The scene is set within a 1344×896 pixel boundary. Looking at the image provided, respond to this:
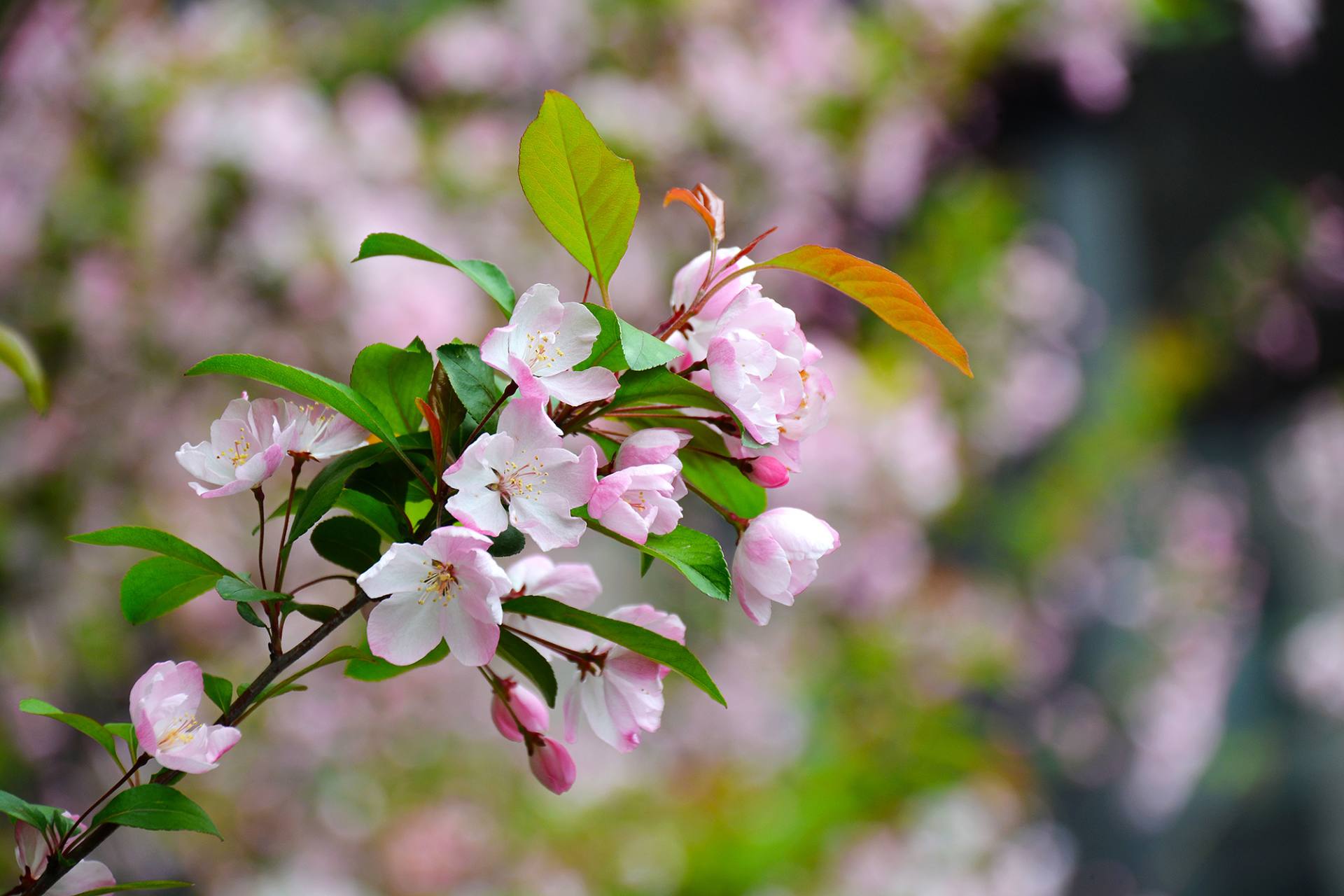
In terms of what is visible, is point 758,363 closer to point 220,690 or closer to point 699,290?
point 699,290

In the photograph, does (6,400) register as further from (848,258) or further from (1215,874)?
(1215,874)

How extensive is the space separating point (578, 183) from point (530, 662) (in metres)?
0.16

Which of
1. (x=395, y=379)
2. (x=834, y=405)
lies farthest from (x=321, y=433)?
(x=834, y=405)

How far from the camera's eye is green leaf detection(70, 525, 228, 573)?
1.02 feet

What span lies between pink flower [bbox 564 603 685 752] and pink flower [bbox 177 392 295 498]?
0.13m

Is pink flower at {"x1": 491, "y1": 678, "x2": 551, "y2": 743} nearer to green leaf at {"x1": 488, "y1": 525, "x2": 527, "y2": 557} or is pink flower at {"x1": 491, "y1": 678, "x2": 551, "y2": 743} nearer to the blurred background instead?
green leaf at {"x1": 488, "y1": 525, "x2": 527, "y2": 557}

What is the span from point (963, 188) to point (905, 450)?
2.96 feet

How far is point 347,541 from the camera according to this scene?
1.19 feet

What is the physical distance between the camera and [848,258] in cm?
35

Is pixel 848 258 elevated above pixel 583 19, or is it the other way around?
pixel 848 258

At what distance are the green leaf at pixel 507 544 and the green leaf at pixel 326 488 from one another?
0.15 ft

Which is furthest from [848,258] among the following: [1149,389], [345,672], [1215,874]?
[1215,874]

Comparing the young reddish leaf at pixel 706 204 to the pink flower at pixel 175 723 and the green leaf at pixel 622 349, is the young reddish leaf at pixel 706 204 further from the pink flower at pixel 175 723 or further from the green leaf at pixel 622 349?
the pink flower at pixel 175 723

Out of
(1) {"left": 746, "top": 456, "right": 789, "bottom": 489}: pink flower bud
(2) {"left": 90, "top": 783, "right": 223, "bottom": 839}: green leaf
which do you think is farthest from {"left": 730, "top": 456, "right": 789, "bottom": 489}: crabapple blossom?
(2) {"left": 90, "top": 783, "right": 223, "bottom": 839}: green leaf
